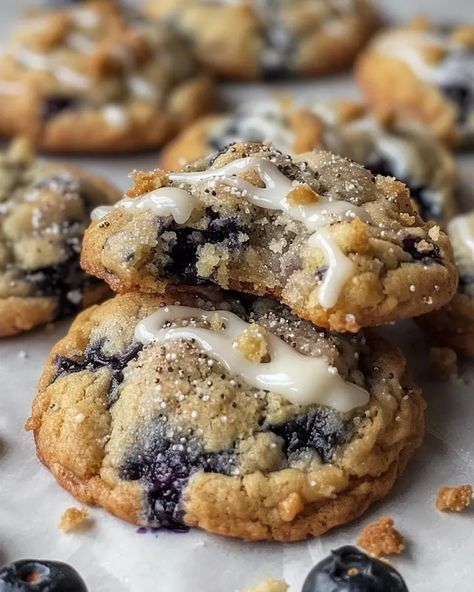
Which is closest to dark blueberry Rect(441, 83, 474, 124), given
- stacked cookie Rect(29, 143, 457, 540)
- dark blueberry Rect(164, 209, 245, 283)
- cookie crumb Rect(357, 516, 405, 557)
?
stacked cookie Rect(29, 143, 457, 540)

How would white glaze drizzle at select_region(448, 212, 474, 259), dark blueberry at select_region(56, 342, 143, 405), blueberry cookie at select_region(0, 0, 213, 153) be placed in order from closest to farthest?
dark blueberry at select_region(56, 342, 143, 405) → white glaze drizzle at select_region(448, 212, 474, 259) → blueberry cookie at select_region(0, 0, 213, 153)

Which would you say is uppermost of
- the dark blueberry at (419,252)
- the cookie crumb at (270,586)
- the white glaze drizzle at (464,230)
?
the dark blueberry at (419,252)

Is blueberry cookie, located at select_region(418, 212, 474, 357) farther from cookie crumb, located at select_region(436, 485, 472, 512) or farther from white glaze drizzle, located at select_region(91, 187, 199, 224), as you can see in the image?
white glaze drizzle, located at select_region(91, 187, 199, 224)

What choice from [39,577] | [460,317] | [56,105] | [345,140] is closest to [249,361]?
[39,577]

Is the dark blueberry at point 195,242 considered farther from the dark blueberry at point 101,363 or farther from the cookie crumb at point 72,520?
the cookie crumb at point 72,520

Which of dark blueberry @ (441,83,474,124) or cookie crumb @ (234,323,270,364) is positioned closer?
cookie crumb @ (234,323,270,364)

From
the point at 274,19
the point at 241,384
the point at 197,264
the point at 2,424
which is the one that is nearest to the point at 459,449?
the point at 241,384

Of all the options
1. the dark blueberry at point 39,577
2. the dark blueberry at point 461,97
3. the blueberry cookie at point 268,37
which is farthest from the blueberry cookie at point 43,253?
the dark blueberry at point 461,97
